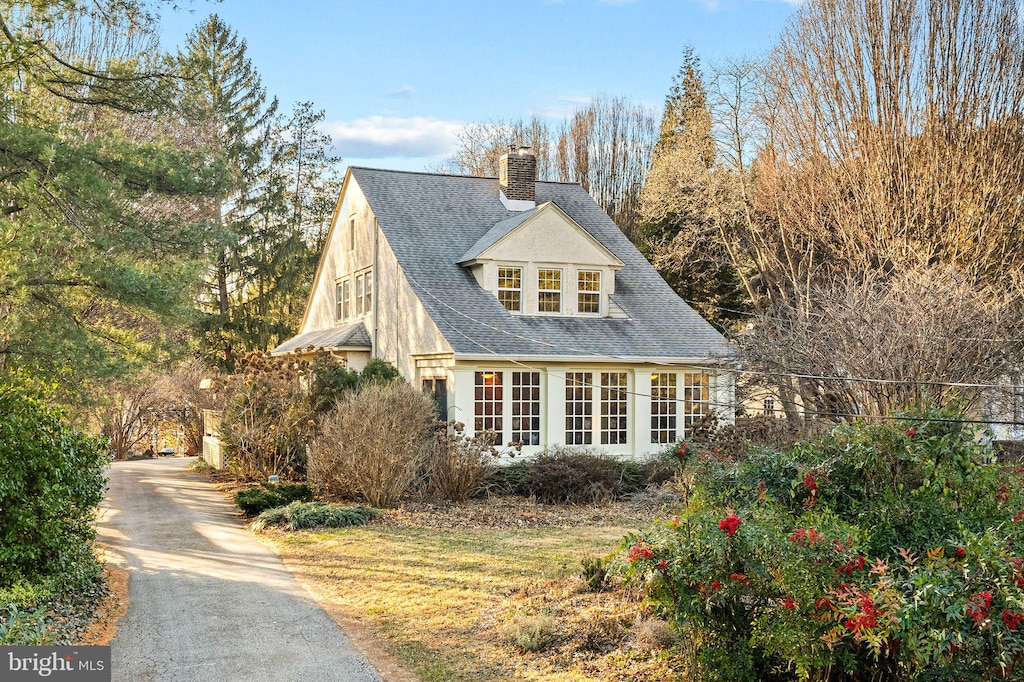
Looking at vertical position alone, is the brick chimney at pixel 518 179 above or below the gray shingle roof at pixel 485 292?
above

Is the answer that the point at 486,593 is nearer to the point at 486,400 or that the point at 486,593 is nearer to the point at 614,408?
the point at 486,400

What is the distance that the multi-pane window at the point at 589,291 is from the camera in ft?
75.2

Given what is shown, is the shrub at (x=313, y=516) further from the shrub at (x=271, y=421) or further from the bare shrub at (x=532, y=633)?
the bare shrub at (x=532, y=633)

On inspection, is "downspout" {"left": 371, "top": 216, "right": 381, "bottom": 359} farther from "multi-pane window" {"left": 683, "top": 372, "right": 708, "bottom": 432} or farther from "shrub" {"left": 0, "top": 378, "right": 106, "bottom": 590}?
"shrub" {"left": 0, "top": 378, "right": 106, "bottom": 590}

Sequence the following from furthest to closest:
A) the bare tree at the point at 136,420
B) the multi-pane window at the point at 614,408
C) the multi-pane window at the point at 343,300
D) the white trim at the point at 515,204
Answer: the bare tree at the point at 136,420 < the multi-pane window at the point at 343,300 < the white trim at the point at 515,204 < the multi-pane window at the point at 614,408

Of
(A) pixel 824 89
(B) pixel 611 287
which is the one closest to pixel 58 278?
(B) pixel 611 287

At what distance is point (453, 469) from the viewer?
17094mm

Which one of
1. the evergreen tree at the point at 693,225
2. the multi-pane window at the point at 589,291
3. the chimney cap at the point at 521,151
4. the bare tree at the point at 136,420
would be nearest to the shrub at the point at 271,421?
the multi-pane window at the point at 589,291

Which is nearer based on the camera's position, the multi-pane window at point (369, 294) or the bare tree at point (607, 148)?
the multi-pane window at point (369, 294)

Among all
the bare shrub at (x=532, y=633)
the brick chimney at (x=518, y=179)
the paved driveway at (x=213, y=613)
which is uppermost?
the brick chimney at (x=518, y=179)

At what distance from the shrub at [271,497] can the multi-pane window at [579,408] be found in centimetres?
674

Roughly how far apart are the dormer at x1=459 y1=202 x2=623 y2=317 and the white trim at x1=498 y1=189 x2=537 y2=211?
2.42 m

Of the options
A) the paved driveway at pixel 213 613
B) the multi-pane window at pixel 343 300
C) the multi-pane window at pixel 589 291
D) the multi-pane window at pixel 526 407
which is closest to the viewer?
the paved driveway at pixel 213 613

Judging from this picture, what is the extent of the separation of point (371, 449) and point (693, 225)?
16947 mm
